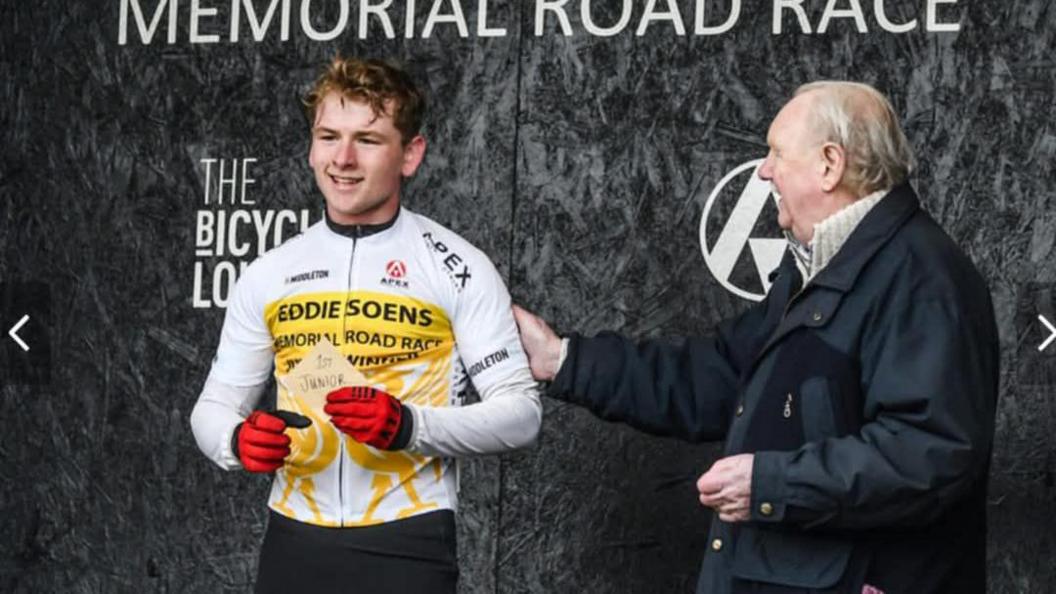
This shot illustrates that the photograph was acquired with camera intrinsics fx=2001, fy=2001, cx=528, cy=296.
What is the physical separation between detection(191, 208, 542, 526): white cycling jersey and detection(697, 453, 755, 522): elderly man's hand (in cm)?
46

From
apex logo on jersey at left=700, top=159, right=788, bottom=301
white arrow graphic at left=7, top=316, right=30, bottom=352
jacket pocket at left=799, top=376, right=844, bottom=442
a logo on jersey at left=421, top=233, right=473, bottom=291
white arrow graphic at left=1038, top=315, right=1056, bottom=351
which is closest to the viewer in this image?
jacket pocket at left=799, top=376, right=844, bottom=442

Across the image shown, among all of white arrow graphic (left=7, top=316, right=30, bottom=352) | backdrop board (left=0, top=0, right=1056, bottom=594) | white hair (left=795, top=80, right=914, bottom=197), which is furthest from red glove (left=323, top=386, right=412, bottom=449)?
white arrow graphic (left=7, top=316, right=30, bottom=352)

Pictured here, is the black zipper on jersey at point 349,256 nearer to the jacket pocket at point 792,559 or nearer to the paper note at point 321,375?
the paper note at point 321,375

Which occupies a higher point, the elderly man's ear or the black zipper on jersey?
the elderly man's ear

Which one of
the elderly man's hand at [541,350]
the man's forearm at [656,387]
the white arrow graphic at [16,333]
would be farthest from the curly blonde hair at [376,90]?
the white arrow graphic at [16,333]

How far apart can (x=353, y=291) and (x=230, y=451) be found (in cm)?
38

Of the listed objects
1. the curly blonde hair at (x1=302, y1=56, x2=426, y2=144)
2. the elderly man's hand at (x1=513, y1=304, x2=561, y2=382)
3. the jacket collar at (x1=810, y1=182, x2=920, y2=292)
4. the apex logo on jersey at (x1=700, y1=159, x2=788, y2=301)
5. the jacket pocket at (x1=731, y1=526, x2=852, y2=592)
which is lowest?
the jacket pocket at (x1=731, y1=526, x2=852, y2=592)

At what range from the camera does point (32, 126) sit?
5.50 metres

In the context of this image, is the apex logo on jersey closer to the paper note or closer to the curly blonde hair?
the curly blonde hair

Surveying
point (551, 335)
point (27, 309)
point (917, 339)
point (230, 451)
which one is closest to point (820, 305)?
point (917, 339)

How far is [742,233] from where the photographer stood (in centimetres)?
498

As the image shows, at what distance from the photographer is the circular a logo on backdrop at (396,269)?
3.82 meters

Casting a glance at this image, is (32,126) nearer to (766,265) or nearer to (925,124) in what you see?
(766,265)

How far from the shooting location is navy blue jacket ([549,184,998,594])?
11.0ft
